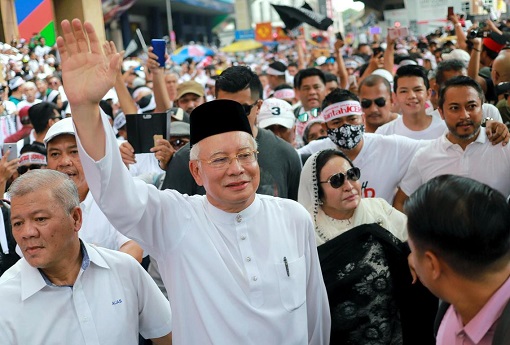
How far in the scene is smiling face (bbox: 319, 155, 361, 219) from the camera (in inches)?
139

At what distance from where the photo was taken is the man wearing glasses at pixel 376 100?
5.75 meters

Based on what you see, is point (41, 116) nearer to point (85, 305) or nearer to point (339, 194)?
point (339, 194)

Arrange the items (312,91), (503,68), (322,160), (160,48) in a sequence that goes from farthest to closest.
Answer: (312,91) < (503,68) < (160,48) < (322,160)

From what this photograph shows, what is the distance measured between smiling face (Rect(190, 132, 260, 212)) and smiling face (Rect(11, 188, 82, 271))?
607 millimetres

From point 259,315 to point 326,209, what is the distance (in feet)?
3.33

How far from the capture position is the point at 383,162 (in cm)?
447

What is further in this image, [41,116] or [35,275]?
[41,116]

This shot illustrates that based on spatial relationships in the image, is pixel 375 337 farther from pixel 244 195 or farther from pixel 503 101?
pixel 503 101

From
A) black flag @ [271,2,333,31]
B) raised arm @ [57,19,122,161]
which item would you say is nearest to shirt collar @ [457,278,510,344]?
raised arm @ [57,19,122,161]

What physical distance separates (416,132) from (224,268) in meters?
2.95

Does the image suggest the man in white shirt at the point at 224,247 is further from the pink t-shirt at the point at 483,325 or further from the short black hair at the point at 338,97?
the short black hair at the point at 338,97

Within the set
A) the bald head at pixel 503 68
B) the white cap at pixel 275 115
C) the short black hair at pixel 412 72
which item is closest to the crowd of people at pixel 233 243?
the white cap at pixel 275 115

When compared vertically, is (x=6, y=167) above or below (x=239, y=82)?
below

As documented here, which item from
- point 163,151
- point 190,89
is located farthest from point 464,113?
point 190,89
